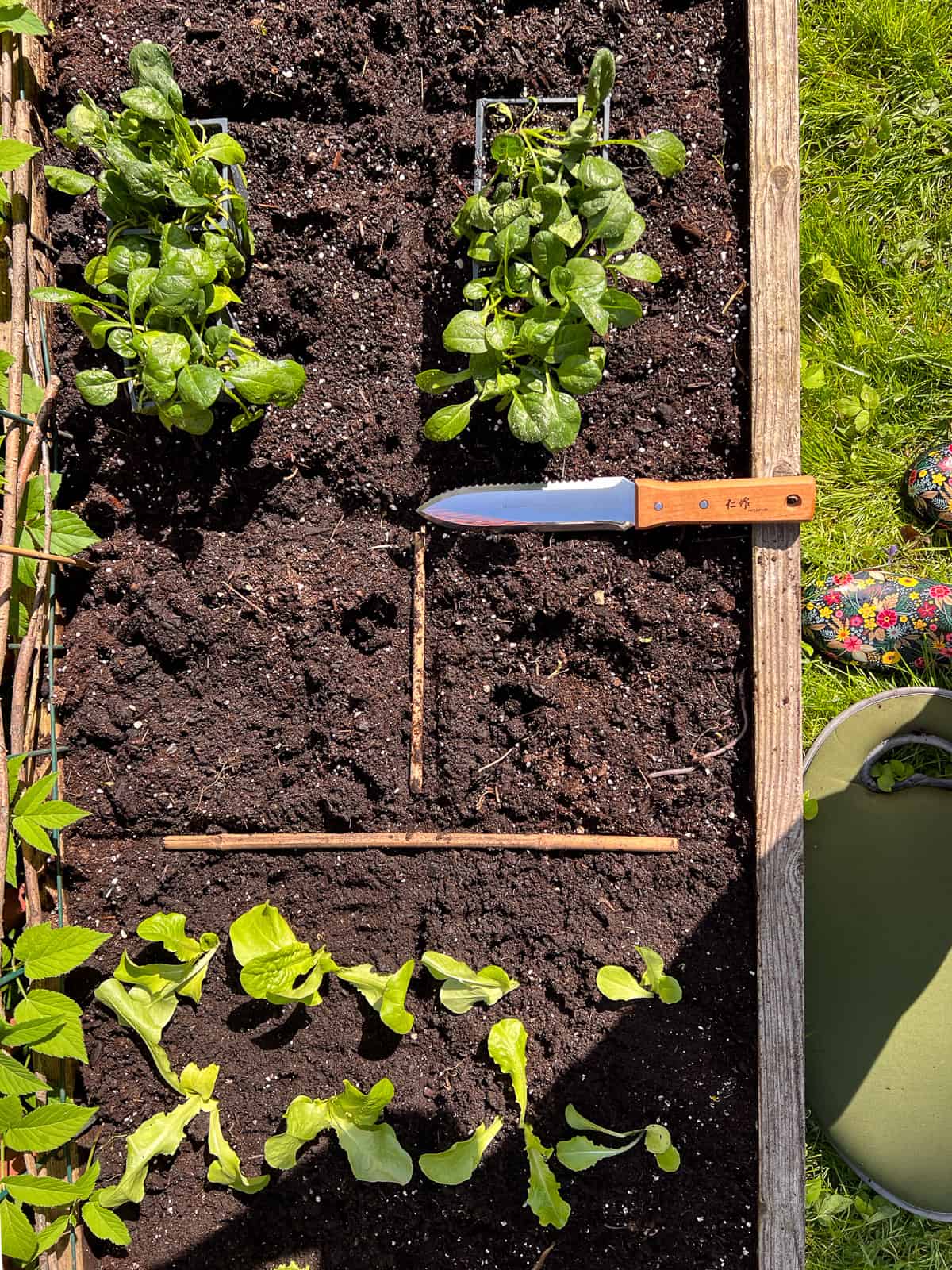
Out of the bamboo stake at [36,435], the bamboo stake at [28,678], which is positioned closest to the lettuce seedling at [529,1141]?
the bamboo stake at [28,678]

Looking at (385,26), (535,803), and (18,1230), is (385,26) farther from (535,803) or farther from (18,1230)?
(18,1230)

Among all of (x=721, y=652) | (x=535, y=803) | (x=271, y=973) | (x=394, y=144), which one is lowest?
(x=271, y=973)

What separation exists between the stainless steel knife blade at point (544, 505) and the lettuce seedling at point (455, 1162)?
3.46 ft

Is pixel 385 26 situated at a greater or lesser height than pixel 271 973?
greater

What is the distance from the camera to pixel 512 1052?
1.37 meters

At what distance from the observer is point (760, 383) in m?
1.44

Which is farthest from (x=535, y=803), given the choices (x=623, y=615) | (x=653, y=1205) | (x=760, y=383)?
(x=760, y=383)

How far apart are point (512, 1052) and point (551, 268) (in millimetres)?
1283

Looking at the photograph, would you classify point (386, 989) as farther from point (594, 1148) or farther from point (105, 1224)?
point (105, 1224)

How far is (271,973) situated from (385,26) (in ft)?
5.46

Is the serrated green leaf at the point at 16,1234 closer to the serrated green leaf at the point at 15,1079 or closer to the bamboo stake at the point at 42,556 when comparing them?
the serrated green leaf at the point at 15,1079

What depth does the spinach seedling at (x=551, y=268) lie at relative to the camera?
4.04 feet

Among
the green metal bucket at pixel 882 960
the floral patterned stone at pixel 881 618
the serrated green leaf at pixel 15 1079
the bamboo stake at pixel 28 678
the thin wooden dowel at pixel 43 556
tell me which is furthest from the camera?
the floral patterned stone at pixel 881 618

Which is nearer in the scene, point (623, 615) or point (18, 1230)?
point (18, 1230)
